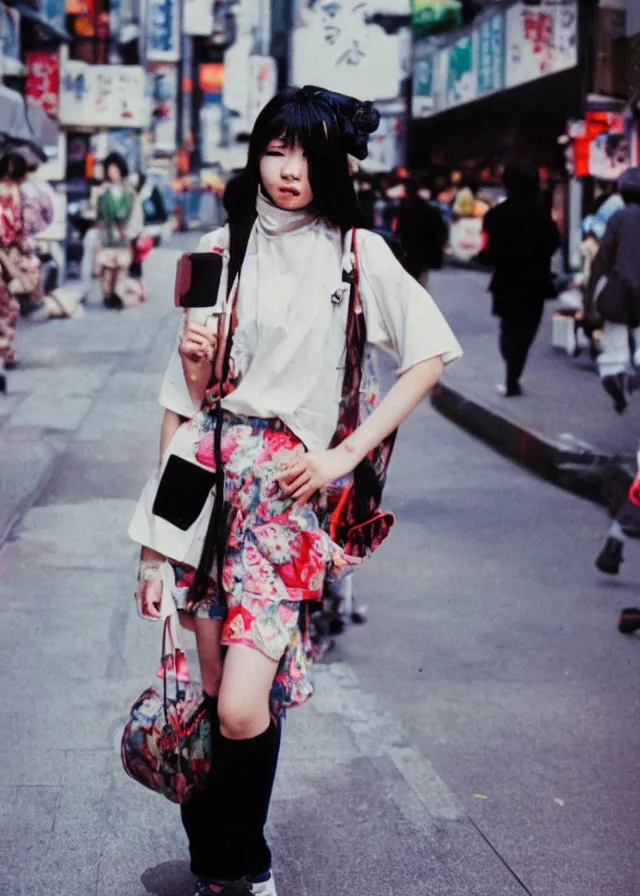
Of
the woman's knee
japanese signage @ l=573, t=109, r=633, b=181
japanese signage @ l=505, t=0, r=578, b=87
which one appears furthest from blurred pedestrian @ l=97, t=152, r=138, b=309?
the woman's knee

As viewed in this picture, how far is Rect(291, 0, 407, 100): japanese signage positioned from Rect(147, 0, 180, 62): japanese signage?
38579 millimetres

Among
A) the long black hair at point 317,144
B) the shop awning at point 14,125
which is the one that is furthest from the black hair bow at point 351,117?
the shop awning at point 14,125

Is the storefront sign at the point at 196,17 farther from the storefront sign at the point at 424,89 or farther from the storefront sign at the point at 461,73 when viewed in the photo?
the storefront sign at the point at 461,73

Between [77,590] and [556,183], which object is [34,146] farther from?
[77,590]

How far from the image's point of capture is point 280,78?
230 feet

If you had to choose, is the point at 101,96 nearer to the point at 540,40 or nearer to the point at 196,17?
the point at 540,40

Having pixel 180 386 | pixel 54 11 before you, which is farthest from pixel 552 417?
pixel 54 11

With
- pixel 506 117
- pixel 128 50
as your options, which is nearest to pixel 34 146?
pixel 506 117

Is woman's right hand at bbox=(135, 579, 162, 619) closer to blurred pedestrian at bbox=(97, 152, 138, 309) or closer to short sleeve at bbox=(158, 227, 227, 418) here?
short sleeve at bbox=(158, 227, 227, 418)

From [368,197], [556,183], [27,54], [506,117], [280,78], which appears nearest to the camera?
[368,197]

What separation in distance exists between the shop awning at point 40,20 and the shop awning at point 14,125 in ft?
11.1

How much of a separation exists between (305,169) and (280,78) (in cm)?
6882

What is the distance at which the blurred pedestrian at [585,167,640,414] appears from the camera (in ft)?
34.9

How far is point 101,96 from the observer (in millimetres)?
27859
